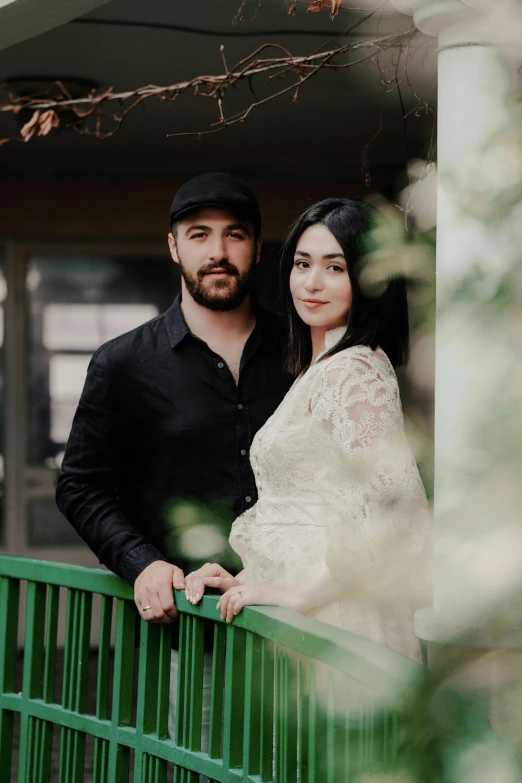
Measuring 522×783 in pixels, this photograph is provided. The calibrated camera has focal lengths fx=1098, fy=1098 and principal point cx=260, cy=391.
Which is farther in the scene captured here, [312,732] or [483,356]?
[312,732]

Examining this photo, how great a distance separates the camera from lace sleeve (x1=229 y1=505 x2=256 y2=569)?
7.95 feet

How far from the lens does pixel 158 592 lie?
231 centimetres

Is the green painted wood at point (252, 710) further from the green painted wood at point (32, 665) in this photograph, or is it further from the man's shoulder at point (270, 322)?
the man's shoulder at point (270, 322)

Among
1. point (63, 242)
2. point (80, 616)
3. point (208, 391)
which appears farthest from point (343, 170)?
point (80, 616)

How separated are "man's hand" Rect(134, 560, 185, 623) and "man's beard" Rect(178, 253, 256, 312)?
0.83m

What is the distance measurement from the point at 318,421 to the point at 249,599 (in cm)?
38

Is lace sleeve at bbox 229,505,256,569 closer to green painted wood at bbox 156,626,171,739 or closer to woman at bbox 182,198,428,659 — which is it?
woman at bbox 182,198,428,659

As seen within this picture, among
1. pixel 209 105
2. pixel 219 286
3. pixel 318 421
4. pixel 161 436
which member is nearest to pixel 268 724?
pixel 318 421

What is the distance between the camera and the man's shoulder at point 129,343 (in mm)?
2936

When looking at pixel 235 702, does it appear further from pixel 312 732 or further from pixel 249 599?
pixel 312 732

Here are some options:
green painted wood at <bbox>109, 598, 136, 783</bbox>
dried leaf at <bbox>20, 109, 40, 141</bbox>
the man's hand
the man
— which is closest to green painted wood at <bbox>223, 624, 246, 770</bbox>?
the man's hand

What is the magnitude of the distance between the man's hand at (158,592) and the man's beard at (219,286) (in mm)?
829

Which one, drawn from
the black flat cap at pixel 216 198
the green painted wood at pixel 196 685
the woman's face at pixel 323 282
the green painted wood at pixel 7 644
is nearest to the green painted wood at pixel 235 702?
the green painted wood at pixel 196 685

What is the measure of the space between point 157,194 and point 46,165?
77 cm
